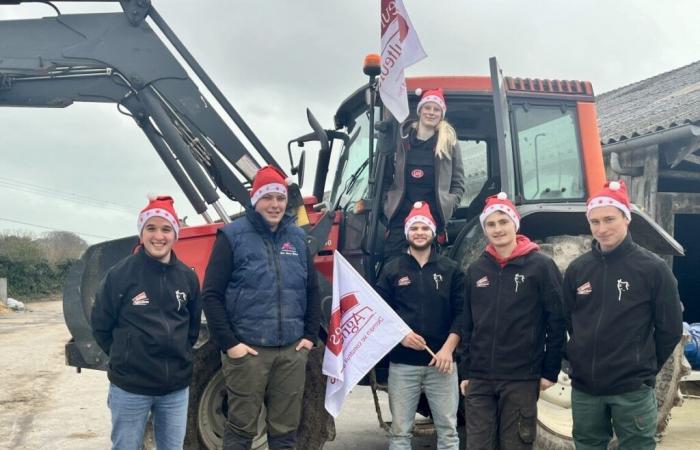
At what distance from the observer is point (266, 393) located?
3.81 metres

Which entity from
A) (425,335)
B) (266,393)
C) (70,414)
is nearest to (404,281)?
(425,335)

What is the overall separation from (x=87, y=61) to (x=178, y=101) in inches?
25.6

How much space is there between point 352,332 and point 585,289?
139cm

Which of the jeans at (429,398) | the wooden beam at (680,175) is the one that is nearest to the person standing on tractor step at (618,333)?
the jeans at (429,398)

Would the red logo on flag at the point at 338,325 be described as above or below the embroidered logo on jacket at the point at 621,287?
below

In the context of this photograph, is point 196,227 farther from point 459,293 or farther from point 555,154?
point 555,154

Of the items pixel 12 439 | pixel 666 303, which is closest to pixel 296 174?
pixel 666 303

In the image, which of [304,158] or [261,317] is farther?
[304,158]

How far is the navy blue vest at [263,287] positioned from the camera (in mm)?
3654

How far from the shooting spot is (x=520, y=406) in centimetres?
347

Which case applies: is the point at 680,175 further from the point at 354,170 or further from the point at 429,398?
the point at 429,398

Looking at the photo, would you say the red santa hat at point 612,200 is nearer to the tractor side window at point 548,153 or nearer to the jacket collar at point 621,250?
the jacket collar at point 621,250

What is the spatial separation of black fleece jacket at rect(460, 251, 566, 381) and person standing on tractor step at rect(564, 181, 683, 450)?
0.44 ft

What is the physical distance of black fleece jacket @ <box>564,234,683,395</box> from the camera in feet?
10.5
